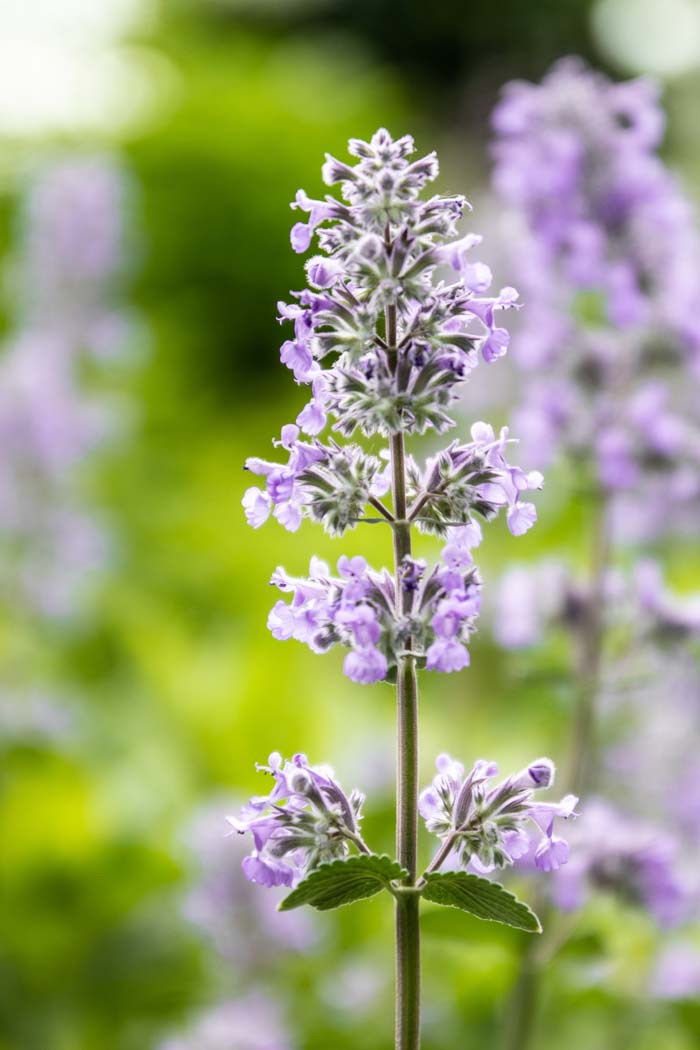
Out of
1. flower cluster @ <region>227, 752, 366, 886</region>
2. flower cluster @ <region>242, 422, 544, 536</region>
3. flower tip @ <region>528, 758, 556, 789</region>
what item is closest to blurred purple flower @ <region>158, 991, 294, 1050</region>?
flower cluster @ <region>227, 752, 366, 886</region>

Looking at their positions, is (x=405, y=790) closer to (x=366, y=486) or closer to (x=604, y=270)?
(x=366, y=486)

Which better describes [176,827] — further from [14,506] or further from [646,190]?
[646,190]

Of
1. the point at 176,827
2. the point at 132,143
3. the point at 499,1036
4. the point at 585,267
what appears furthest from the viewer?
the point at 132,143

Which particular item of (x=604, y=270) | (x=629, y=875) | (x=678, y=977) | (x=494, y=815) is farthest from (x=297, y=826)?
(x=604, y=270)

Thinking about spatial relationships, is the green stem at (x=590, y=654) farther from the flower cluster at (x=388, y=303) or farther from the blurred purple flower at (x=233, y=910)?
the flower cluster at (x=388, y=303)

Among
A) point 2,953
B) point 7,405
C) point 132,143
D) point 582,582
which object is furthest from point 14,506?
point 132,143
